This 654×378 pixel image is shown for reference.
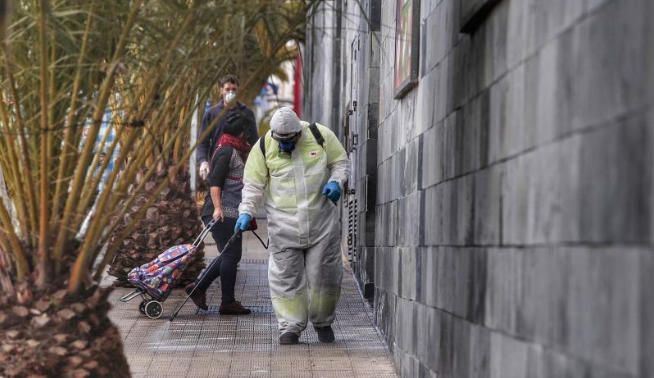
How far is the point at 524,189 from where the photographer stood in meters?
4.01

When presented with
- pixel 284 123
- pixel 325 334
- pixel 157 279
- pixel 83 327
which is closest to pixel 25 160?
pixel 83 327

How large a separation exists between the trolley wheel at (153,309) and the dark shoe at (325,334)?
5.29 feet

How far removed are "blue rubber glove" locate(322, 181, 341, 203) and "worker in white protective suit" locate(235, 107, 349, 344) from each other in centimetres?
1

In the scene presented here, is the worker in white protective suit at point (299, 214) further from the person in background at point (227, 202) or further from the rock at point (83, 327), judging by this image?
the rock at point (83, 327)

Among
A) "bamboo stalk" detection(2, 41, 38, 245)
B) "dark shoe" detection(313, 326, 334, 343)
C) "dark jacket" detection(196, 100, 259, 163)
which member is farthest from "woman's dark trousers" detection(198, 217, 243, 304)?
"bamboo stalk" detection(2, 41, 38, 245)

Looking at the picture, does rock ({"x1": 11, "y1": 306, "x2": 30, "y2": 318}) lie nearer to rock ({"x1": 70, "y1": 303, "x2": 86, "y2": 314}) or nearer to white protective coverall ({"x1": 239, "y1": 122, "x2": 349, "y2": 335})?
rock ({"x1": 70, "y1": 303, "x2": 86, "y2": 314})

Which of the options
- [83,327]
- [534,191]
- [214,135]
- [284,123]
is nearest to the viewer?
[534,191]

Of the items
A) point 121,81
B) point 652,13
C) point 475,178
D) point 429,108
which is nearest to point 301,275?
point 429,108

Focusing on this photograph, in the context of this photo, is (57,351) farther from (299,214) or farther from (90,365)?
(299,214)

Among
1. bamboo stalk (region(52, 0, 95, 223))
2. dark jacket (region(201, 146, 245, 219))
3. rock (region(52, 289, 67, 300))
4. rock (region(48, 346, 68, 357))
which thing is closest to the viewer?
bamboo stalk (region(52, 0, 95, 223))

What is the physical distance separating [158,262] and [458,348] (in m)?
5.42

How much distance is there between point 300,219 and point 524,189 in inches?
206

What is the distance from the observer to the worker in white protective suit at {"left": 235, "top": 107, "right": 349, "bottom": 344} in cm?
917

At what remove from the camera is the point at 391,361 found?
836cm
